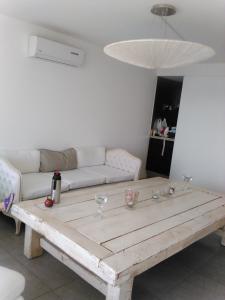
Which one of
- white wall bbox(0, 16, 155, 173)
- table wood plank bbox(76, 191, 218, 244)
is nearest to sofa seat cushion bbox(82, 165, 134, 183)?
white wall bbox(0, 16, 155, 173)

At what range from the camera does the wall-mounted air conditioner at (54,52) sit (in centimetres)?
327

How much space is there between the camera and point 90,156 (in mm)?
4164

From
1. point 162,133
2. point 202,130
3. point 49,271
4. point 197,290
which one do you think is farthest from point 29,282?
point 162,133

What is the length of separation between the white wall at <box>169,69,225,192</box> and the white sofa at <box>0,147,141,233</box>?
1.32m

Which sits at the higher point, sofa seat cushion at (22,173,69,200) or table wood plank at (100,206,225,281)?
table wood plank at (100,206,225,281)

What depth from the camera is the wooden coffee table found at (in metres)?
1.54

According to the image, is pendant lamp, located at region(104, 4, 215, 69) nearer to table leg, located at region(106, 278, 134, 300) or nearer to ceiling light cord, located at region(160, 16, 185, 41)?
ceiling light cord, located at region(160, 16, 185, 41)

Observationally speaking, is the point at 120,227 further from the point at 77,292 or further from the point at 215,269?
the point at 215,269

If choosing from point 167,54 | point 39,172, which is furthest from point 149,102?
point 167,54

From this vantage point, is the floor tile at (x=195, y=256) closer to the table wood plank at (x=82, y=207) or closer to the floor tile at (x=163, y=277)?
the floor tile at (x=163, y=277)

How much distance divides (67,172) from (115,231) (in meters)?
1.91

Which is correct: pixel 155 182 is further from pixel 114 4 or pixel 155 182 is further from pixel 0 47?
pixel 0 47

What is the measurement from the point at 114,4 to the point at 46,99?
1655mm

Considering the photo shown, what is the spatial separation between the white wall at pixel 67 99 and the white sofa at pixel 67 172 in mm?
221
